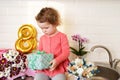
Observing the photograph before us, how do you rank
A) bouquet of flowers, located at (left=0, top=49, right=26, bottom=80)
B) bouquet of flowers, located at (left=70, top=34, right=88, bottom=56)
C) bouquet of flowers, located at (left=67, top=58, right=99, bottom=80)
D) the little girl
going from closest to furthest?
bouquet of flowers, located at (left=67, top=58, right=99, bottom=80)
the little girl
bouquet of flowers, located at (left=0, top=49, right=26, bottom=80)
bouquet of flowers, located at (left=70, top=34, right=88, bottom=56)

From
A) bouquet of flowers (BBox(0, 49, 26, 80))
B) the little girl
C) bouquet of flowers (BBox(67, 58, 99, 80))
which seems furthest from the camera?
bouquet of flowers (BBox(0, 49, 26, 80))

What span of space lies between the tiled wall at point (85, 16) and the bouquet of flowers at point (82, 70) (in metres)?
0.41

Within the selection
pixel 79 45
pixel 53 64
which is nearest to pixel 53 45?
pixel 53 64

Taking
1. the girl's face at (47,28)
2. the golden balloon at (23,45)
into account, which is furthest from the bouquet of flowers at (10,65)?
the girl's face at (47,28)

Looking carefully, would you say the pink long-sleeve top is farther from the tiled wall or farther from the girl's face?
the tiled wall

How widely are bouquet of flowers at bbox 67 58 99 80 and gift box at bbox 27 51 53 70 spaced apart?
13cm

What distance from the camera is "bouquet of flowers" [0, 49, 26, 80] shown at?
139 cm

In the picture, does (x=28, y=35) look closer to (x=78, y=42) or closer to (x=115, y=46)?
(x=78, y=42)

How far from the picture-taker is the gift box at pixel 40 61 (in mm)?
1228

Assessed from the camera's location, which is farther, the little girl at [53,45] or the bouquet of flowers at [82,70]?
the little girl at [53,45]

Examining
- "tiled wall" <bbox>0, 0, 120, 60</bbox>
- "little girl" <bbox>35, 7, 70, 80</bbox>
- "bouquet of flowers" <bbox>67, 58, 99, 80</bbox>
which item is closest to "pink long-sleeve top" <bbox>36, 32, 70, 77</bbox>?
"little girl" <bbox>35, 7, 70, 80</bbox>

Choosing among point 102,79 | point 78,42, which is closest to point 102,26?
point 78,42

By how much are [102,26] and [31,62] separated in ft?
1.85

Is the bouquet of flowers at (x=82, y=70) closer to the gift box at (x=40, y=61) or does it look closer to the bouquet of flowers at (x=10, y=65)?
the gift box at (x=40, y=61)
